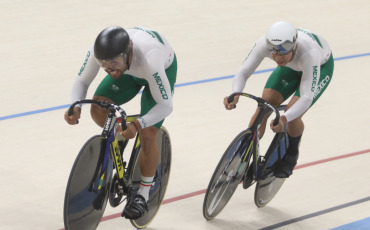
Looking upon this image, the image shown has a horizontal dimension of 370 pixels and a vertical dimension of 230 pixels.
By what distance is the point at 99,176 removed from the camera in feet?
11.4

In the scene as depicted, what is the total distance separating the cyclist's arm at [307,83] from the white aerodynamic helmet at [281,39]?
15 centimetres

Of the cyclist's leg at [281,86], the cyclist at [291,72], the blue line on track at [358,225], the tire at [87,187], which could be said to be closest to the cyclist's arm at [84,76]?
the tire at [87,187]

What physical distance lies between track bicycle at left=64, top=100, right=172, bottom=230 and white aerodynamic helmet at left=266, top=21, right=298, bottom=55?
2.39 feet

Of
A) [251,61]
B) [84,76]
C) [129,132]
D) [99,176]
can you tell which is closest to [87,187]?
[99,176]

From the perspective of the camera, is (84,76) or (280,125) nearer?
(84,76)

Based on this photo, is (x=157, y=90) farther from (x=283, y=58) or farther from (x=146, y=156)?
(x=283, y=58)

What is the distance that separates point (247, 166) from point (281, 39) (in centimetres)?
75

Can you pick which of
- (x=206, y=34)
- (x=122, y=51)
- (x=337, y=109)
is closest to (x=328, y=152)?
(x=337, y=109)

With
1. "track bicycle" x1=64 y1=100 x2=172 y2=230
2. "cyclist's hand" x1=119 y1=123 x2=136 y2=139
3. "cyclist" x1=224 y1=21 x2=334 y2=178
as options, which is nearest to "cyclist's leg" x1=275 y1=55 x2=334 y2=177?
"cyclist" x1=224 y1=21 x2=334 y2=178

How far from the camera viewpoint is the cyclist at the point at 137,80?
333 centimetres

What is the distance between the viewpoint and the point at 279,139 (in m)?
4.18

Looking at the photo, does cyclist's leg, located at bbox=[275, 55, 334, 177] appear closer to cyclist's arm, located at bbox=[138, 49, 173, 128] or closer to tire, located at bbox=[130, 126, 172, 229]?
tire, located at bbox=[130, 126, 172, 229]

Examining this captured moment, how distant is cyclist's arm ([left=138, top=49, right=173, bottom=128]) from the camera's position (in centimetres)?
352

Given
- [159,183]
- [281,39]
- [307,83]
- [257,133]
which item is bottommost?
[159,183]
